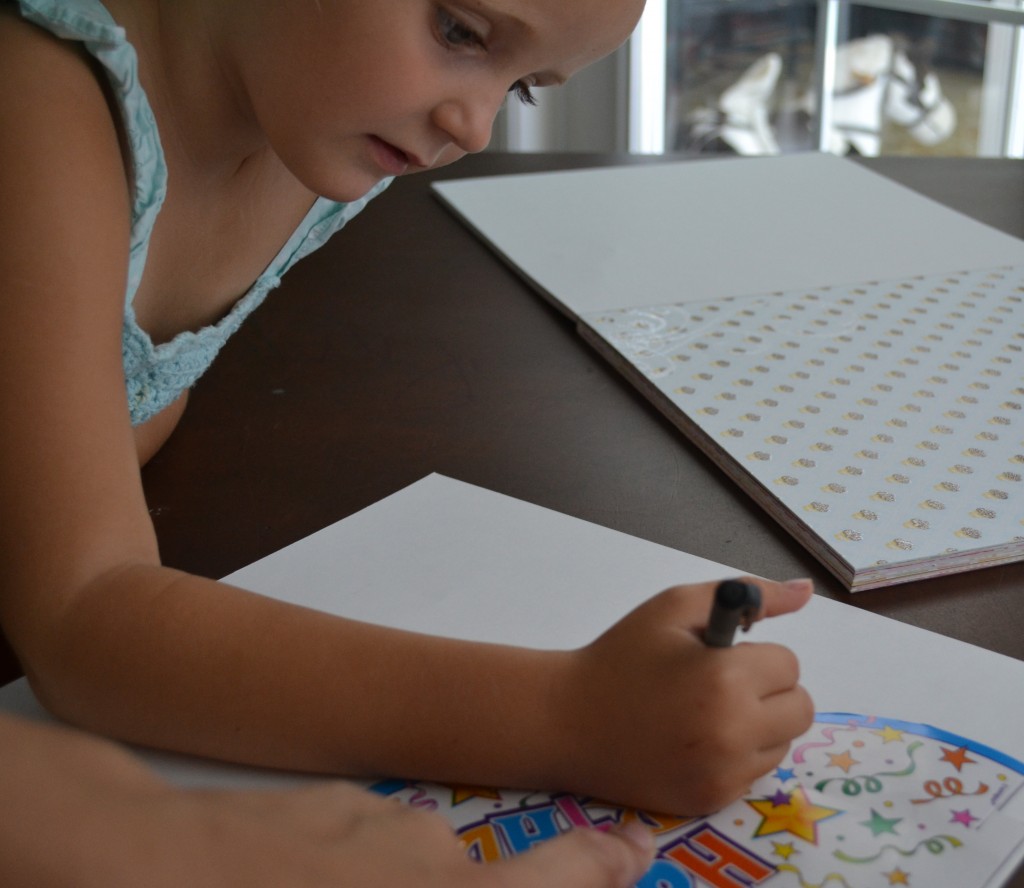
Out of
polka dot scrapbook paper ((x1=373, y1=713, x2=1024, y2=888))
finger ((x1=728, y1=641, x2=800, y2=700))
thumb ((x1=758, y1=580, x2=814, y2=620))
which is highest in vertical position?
thumb ((x1=758, y1=580, x2=814, y2=620))

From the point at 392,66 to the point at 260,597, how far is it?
248 mm

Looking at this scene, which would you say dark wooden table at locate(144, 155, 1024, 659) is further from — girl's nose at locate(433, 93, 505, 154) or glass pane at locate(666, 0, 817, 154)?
glass pane at locate(666, 0, 817, 154)

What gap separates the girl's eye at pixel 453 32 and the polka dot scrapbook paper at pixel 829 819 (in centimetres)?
32

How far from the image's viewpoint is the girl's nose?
0.55 meters

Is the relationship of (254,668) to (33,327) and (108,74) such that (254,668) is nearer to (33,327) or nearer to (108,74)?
(33,327)

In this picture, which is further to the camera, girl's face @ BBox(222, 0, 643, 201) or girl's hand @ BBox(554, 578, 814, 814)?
girl's face @ BBox(222, 0, 643, 201)

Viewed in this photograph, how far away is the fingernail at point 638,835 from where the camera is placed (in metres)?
0.36

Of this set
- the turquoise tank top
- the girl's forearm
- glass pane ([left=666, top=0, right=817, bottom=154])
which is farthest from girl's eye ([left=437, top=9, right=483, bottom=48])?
glass pane ([left=666, top=0, right=817, bottom=154])

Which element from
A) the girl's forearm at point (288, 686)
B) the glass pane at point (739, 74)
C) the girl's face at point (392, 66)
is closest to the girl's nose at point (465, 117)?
the girl's face at point (392, 66)

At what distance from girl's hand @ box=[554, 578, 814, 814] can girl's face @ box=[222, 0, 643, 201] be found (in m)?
0.26

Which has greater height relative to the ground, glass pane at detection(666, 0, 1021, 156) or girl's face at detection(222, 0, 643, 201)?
girl's face at detection(222, 0, 643, 201)

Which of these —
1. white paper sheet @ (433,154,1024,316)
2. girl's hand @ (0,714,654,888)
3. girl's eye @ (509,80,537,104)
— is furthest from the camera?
white paper sheet @ (433,154,1024,316)

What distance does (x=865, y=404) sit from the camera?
0.64 m

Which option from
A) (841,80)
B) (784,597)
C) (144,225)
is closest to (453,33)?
(144,225)
